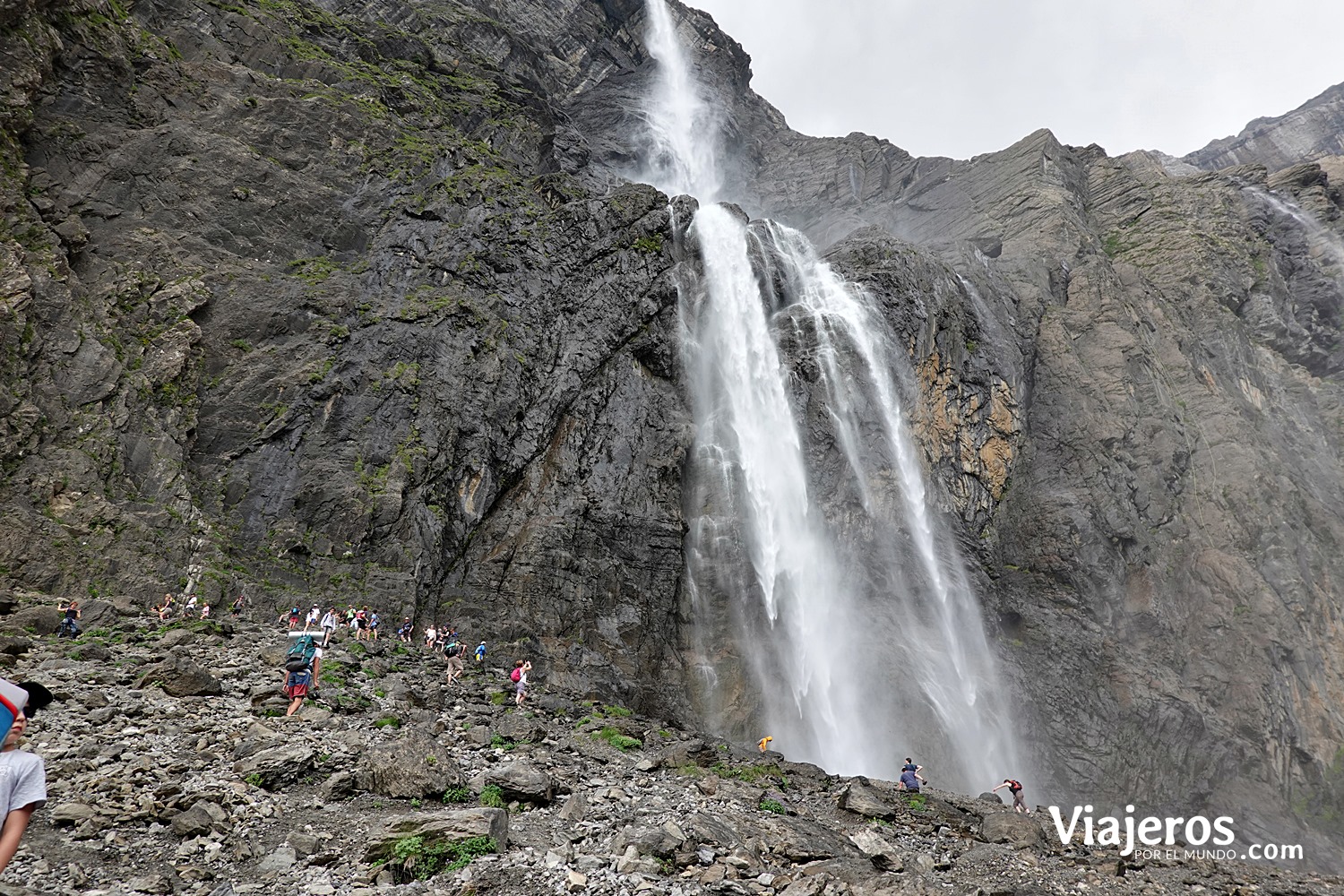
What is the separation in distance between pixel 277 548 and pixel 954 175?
6684 cm

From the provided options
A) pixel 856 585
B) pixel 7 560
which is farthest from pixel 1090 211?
pixel 7 560

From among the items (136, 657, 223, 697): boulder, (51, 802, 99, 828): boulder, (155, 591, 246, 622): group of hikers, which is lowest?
(51, 802, 99, 828): boulder

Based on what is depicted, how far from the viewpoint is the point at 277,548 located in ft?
76.1

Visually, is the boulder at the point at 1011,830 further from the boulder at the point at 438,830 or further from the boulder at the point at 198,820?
the boulder at the point at 198,820

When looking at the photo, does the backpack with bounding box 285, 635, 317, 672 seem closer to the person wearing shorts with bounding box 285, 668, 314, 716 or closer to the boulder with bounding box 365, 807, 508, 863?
the person wearing shorts with bounding box 285, 668, 314, 716

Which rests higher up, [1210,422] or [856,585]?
[1210,422]

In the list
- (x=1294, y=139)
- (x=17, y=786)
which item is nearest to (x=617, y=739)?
(x=17, y=786)

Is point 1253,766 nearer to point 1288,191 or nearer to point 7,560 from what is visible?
point 7,560

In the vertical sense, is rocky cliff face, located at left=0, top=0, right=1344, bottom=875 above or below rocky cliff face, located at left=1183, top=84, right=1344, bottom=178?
below

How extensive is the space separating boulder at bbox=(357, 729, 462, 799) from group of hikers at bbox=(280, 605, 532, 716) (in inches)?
103

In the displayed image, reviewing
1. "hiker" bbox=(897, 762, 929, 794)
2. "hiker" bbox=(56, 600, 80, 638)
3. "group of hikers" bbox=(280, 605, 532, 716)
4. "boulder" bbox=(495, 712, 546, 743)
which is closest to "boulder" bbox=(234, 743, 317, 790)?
"group of hikers" bbox=(280, 605, 532, 716)

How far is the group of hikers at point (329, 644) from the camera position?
11.2 m

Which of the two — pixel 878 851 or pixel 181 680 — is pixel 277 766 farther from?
pixel 878 851

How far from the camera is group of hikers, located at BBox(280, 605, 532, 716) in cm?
1116
